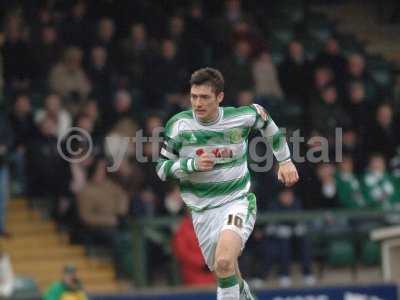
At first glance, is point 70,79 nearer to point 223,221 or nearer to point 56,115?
point 56,115

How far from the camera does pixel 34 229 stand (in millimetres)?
18234

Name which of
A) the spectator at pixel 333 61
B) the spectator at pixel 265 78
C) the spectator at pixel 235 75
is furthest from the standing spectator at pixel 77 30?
the spectator at pixel 333 61

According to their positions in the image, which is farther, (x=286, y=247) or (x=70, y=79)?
(x=70, y=79)

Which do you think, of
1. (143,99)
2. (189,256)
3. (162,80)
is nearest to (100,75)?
(143,99)

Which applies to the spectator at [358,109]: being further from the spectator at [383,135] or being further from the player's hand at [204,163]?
the player's hand at [204,163]

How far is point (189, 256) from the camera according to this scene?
667 inches

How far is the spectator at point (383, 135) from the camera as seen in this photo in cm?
1944

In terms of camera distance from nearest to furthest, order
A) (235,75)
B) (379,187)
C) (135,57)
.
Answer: (379,187) → (135,57) → (235,75)

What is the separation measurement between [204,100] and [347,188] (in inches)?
320

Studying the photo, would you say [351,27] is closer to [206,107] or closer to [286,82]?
[286,82]

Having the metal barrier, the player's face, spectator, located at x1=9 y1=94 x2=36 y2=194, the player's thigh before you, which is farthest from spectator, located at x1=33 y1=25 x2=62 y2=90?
the player's thigh

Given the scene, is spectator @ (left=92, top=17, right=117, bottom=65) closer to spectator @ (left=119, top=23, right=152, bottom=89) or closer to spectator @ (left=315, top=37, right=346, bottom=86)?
spectator @ (left=119, top=23, right=152, bottom=89)

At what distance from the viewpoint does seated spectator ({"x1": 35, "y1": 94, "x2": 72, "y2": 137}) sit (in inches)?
690

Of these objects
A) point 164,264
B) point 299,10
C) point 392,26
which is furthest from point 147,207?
point 392,26
